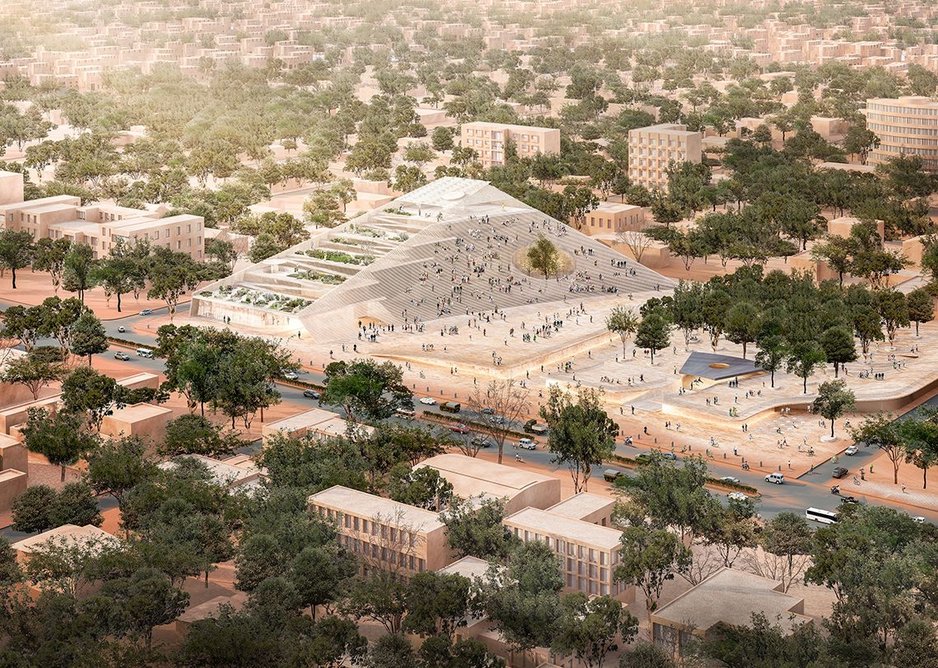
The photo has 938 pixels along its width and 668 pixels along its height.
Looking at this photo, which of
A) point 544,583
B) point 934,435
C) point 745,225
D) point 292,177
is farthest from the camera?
point 292,177

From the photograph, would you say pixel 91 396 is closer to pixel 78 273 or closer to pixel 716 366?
pixel 78 273

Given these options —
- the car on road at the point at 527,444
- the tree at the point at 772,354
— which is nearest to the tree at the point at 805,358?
the tree at the point at 772,354

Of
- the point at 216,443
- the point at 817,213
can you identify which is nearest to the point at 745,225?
the point at 817,213

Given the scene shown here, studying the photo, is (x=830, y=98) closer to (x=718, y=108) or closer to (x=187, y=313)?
(x=718, y=108)

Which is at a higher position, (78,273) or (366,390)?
(366,390)

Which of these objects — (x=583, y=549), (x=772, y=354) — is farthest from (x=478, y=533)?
(x=772, y=354)

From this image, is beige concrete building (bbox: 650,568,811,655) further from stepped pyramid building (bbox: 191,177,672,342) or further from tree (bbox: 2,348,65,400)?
stepped pyramid building (bbox: 191,177,672,342)
